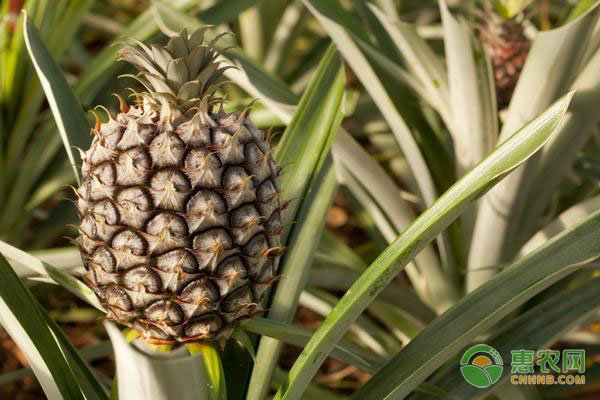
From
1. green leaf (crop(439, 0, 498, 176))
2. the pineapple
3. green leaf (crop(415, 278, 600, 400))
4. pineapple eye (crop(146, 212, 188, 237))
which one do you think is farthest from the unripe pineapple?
the pineapple

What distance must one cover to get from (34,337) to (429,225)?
0.43m

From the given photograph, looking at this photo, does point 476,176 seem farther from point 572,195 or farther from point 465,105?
point 572,195

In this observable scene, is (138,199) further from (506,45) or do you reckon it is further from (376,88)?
(506,45)

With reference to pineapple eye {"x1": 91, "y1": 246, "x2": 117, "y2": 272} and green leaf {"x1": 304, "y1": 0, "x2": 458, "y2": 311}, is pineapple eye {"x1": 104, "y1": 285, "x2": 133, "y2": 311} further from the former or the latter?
green leaf {"x1": 304, "y1": 0, "x2": 458, "y2": 311}

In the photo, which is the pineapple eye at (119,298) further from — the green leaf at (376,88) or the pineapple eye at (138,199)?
the green leaf at (376,88)

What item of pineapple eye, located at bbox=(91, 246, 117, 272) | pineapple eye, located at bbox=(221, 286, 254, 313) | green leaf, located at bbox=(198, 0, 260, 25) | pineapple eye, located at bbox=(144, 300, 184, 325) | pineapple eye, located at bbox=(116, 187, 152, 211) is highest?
green leaf, located at bbox=(198, 0, 260, 25)

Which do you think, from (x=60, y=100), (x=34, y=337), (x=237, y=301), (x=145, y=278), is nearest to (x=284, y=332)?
(x=237, y=301)

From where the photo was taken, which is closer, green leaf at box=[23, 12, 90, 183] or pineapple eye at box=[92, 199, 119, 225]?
pineapple eye at box=[92, 199, 119, 225]

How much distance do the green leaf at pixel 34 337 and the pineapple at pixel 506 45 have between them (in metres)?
0.90

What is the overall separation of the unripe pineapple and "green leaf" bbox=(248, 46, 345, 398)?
0.35 feet

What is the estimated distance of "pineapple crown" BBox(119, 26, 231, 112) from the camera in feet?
2.42

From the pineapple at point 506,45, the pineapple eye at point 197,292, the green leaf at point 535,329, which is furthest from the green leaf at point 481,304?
the pineapple at point 506,45

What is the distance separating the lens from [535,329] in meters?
0.92

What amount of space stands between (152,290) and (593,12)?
65cm
